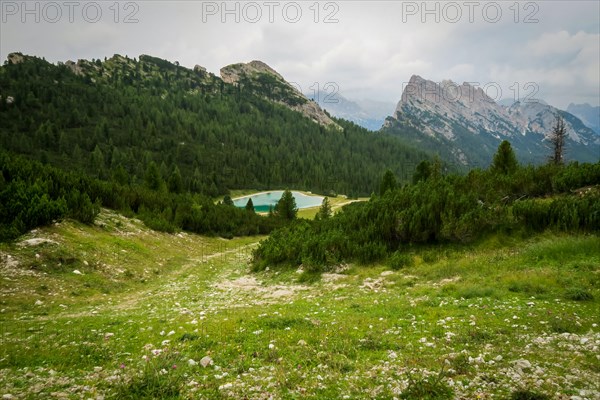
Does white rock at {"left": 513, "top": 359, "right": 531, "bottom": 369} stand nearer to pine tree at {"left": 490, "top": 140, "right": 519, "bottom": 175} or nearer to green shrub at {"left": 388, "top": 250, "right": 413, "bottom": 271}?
green shrub at {"left": 388, "top": 250, "right": 413, "bottom": 271}

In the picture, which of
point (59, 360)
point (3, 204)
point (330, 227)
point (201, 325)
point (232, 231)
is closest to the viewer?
point (59, 360)

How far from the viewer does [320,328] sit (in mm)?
10930

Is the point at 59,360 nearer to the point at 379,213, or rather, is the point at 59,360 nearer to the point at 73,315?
the point at 73,315

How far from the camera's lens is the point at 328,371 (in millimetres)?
8078

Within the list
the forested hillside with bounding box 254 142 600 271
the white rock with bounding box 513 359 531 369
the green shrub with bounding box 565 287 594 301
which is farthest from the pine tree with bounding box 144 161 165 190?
the white rock with bounding box 513 359 531 369

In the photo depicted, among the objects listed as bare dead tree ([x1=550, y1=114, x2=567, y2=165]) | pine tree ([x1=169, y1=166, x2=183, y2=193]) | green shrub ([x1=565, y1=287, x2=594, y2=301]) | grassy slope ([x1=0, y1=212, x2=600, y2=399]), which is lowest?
grassy slope ([x1=0, y1=212, x2=600, y2=399])

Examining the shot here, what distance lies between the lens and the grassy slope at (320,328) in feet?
24.7

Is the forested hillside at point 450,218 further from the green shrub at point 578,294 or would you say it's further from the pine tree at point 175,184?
the pine tree at point 175,184

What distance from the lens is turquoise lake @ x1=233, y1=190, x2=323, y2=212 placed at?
444ft

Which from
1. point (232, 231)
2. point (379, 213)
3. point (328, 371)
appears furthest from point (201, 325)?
point (232, 231)

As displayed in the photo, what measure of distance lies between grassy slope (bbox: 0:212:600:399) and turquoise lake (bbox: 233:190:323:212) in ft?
363

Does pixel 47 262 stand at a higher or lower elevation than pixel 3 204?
lower

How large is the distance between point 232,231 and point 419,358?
44940 mm

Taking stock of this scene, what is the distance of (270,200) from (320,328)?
145 metres
